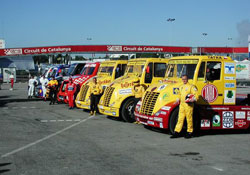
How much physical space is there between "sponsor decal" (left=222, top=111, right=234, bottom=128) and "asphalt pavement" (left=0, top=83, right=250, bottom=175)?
1.11 ft

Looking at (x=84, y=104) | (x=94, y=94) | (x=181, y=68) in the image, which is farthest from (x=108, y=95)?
(x=181, y=68)

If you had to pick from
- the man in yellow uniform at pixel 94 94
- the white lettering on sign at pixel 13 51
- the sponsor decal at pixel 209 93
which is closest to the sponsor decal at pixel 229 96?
the sponsor decal at pixel 209 93

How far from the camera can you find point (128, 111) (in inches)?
547

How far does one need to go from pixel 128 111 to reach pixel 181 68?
300 cm

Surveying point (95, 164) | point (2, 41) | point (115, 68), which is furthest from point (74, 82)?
point (2, 41)

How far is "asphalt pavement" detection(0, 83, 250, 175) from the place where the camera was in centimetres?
709

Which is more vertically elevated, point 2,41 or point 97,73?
point 2,41

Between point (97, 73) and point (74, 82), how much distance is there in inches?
48.4

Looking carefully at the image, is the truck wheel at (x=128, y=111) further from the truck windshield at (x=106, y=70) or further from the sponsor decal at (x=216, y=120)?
the truck windshield at (x=106, y=70)

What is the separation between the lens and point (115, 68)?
58.1ft

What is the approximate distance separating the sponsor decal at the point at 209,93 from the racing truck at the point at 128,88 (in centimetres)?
339

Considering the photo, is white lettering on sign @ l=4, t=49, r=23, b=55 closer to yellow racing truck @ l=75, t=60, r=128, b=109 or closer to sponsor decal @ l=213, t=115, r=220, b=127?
yellow racing truck @ l=75, t=60, r=128, b=109

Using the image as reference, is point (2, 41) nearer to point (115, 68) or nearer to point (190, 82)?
point (115, 68)

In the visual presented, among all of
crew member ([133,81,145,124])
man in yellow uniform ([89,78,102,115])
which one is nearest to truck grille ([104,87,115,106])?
crew member ([133,81,145,124])
